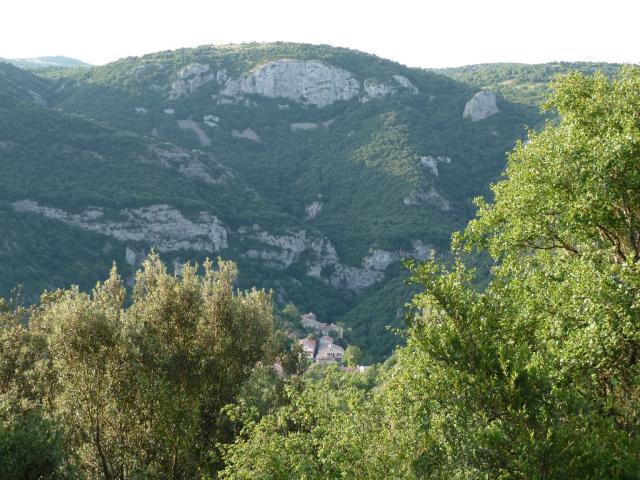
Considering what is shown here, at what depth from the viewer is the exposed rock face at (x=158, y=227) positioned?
169 meters

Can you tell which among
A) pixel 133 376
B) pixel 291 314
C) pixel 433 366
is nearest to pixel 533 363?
pixel 433 366

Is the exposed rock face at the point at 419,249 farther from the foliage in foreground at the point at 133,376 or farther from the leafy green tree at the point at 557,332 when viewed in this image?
the leafy green tree at the point at 557,332

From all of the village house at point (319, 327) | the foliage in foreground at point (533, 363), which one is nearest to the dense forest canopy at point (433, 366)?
the foliage in foreground at point (533, 363)

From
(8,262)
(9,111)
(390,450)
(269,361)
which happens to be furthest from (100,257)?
(390,450)

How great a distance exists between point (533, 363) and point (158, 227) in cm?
18012

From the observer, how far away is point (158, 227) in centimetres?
18212

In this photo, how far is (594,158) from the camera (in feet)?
51.9

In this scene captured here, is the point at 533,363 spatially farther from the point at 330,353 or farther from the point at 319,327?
the point at 319,327

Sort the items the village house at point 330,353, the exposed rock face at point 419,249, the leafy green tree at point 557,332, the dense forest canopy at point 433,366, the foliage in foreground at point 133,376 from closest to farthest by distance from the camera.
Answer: the leafy green tree at point 557,332, the dense forest canopy at point 433,366, the foliage in foreground at point 133,376, the village house at point 330,353, the exposed rock face at point 419,249

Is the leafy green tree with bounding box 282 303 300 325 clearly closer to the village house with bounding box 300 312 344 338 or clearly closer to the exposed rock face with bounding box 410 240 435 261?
the village house with bounding box 300 312 344 338

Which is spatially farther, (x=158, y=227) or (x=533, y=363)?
(x=158, y=227)

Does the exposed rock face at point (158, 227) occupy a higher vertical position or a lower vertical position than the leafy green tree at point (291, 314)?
higher

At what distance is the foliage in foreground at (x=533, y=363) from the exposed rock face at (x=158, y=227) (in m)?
164

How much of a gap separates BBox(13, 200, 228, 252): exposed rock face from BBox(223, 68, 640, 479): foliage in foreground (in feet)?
539
